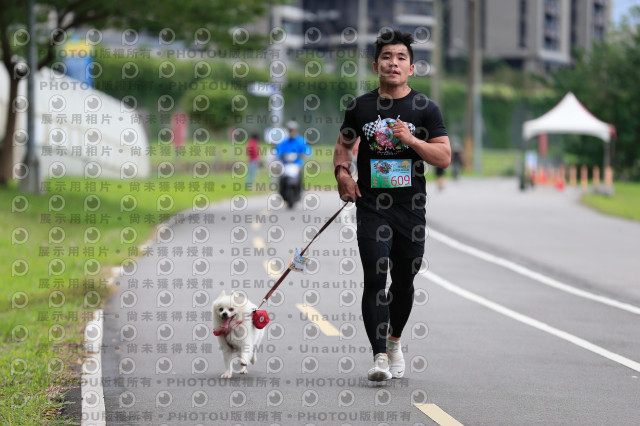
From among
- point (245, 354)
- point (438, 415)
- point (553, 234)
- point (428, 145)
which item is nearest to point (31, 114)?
point (553, 234)

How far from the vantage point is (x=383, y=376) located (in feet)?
26.1

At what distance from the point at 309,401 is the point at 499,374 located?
168 cm

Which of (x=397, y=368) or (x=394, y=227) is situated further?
(x=397, y=368)

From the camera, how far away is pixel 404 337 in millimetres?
10227

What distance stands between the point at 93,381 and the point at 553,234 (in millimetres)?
14769

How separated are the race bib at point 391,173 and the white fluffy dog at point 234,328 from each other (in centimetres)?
120

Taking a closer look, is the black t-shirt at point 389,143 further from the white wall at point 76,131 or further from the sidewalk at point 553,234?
the white wall at point 76,131

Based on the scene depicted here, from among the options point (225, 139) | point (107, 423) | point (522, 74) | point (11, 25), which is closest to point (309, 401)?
point (107, 423)

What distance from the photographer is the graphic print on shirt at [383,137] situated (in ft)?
25.3

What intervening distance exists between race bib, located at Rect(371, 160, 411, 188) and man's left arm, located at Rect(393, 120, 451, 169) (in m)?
0.18

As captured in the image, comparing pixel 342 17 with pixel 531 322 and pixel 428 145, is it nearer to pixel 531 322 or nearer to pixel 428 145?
pixel 531 322

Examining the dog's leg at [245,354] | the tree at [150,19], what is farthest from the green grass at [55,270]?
the tree at [150,19]

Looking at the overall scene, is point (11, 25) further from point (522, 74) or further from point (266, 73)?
point (522, 74)

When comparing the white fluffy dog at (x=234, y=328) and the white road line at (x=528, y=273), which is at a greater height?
the white fluffy dog at (x=234, y=328)
